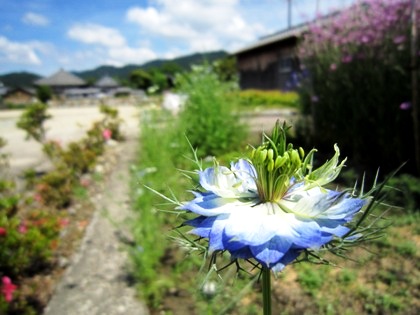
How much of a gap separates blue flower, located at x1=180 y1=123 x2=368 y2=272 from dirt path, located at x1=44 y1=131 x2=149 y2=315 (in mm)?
1935

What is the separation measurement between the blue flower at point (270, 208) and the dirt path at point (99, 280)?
1.93m

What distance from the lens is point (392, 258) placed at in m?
2.47

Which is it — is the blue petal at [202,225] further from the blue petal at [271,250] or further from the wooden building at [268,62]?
the wooden building at [268,62]

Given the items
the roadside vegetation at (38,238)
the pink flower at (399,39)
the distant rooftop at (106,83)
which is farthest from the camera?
the distant rooftop at (106,83)

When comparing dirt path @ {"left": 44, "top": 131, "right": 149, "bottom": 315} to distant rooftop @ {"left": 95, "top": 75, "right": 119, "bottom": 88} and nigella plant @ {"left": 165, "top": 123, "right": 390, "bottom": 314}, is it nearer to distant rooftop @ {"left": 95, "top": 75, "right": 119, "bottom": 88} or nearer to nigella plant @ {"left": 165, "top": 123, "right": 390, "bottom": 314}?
nigella plant @ {"left": 165, "top": 123, "right": 390, "bottom": 314}

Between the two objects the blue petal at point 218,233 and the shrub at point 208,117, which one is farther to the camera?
the shrub at point 208,117

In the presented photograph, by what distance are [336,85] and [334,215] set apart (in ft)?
15.8

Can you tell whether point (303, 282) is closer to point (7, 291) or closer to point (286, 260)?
point (7, 291)

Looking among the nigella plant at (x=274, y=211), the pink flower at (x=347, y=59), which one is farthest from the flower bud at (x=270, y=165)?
the pink flower at (x=347, y=59)

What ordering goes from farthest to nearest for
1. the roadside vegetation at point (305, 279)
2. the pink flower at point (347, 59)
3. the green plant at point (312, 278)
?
1. the pink flower at point (347, 59)
2. the green plant at point (312, 278)
3. the roadside vegetation at point (305, 279)

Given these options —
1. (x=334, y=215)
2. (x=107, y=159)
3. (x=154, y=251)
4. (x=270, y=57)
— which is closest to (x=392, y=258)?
(x=154, y=251)

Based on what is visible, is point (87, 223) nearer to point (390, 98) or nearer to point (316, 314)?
point (316, 314)

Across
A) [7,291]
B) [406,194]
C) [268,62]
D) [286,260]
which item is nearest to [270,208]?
[286,260]

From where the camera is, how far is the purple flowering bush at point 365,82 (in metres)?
4.14
